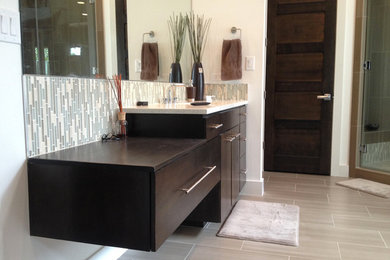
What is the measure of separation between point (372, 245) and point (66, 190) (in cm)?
187

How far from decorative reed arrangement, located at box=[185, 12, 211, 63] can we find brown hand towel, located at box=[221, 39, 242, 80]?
0.22 m

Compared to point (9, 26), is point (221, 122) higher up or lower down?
lower down

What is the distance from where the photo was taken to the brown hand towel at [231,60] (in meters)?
3.09

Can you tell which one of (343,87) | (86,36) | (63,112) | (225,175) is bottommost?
(225,175)

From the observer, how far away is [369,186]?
11.4 ft

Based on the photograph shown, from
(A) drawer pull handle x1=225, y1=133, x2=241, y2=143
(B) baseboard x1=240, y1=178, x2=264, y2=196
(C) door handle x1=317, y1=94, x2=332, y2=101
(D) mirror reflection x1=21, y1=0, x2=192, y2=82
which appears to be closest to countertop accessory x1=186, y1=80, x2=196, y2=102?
(D) mirror reflection x1=21, y1=0, x2=192, y2=82

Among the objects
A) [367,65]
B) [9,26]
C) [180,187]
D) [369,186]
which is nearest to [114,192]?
[180,187]

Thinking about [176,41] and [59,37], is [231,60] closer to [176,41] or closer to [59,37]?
[176,41]

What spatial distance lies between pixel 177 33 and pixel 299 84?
1650 millimetres

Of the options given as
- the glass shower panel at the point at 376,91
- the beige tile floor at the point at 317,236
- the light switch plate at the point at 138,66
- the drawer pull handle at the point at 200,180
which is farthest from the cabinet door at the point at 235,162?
the glass shower panel at the point at 376,91

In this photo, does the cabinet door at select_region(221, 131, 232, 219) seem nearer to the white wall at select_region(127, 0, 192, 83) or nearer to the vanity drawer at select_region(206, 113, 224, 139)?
the vanity drawer at select_region(206, 113, 224, 139)

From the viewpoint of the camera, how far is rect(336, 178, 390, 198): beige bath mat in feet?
10.6

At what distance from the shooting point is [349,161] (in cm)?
390

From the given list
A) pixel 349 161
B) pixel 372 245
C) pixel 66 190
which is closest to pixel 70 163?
pixel 66 190
